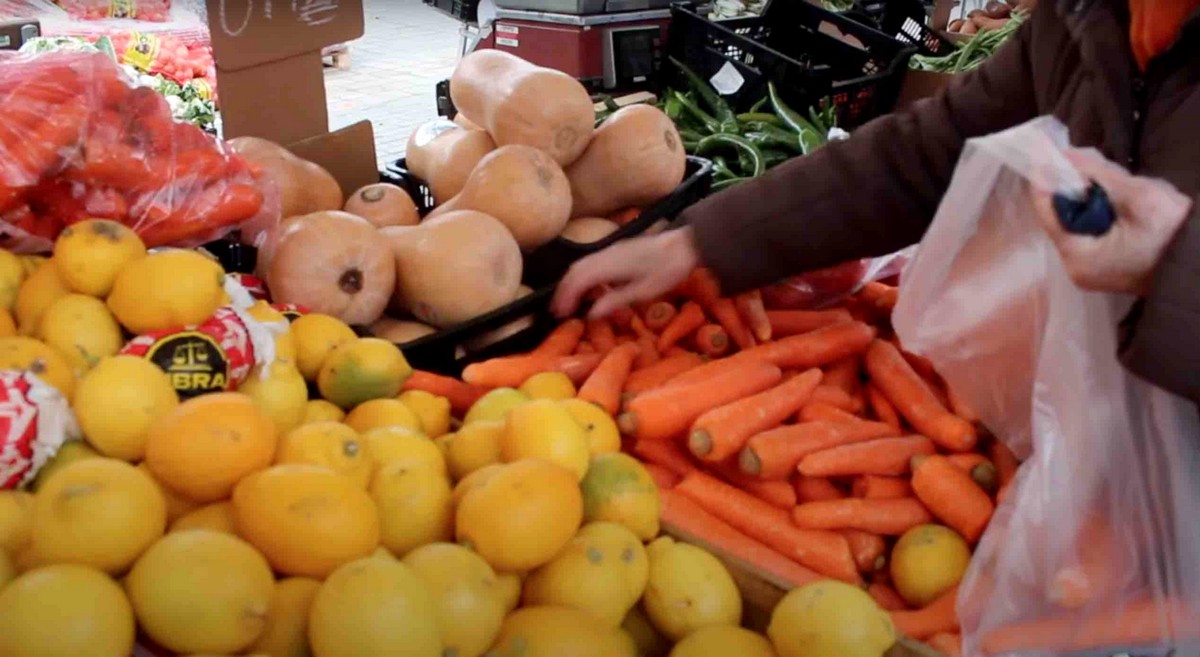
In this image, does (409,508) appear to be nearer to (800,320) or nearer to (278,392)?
(278,392)

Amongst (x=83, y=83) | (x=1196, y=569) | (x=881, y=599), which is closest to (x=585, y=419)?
(x=881, y=599)

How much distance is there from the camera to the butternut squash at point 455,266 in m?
1.41

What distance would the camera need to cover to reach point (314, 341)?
1139mm

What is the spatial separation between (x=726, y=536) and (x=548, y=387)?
12.0 inches

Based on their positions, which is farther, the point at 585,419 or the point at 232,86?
the point at 232,86

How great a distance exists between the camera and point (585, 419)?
112cm

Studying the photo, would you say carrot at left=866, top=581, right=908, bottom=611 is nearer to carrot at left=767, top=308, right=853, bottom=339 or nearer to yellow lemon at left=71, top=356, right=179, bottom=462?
carrot at left=767, top=308, right=853, bottom=339

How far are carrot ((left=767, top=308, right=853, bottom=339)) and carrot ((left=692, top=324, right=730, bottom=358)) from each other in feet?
0.26

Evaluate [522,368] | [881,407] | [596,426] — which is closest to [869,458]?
[881,407]

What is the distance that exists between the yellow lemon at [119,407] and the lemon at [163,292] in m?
0.11

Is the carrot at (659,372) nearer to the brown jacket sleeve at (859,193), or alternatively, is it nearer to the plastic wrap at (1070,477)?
the brown jacket sleeve at (859,193)

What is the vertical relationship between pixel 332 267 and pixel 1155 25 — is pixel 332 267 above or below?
below

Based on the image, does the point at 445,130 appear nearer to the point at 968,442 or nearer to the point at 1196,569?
the point at 968,442

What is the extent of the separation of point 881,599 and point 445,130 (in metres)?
1.21
